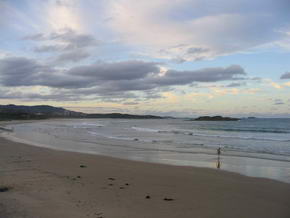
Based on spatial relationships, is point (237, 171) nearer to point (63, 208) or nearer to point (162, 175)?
point (162, 175)

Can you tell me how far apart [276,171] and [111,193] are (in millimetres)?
7619

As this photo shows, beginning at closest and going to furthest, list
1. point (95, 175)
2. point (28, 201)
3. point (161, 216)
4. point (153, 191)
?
1. point (161, 216)
2. point (28, 201)
3. point (153, 191)
4. point (95, 175)

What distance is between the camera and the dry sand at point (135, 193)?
246 inches

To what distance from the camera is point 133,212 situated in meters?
6.22

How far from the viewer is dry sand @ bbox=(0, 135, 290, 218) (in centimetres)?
626

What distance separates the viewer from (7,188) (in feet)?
25.4

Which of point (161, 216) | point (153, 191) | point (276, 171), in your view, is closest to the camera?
point (161, 216)

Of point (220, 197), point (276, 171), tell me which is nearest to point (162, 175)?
point (220, 197)

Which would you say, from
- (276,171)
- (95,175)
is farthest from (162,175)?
(276,171)

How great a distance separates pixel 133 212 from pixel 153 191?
2.03 metres

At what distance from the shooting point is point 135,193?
25.9 feet

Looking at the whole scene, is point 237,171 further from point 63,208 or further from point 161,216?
point 63,208

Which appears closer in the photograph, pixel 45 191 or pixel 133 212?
pixel 133 212

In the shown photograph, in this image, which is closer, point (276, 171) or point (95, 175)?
point (95, 175)
